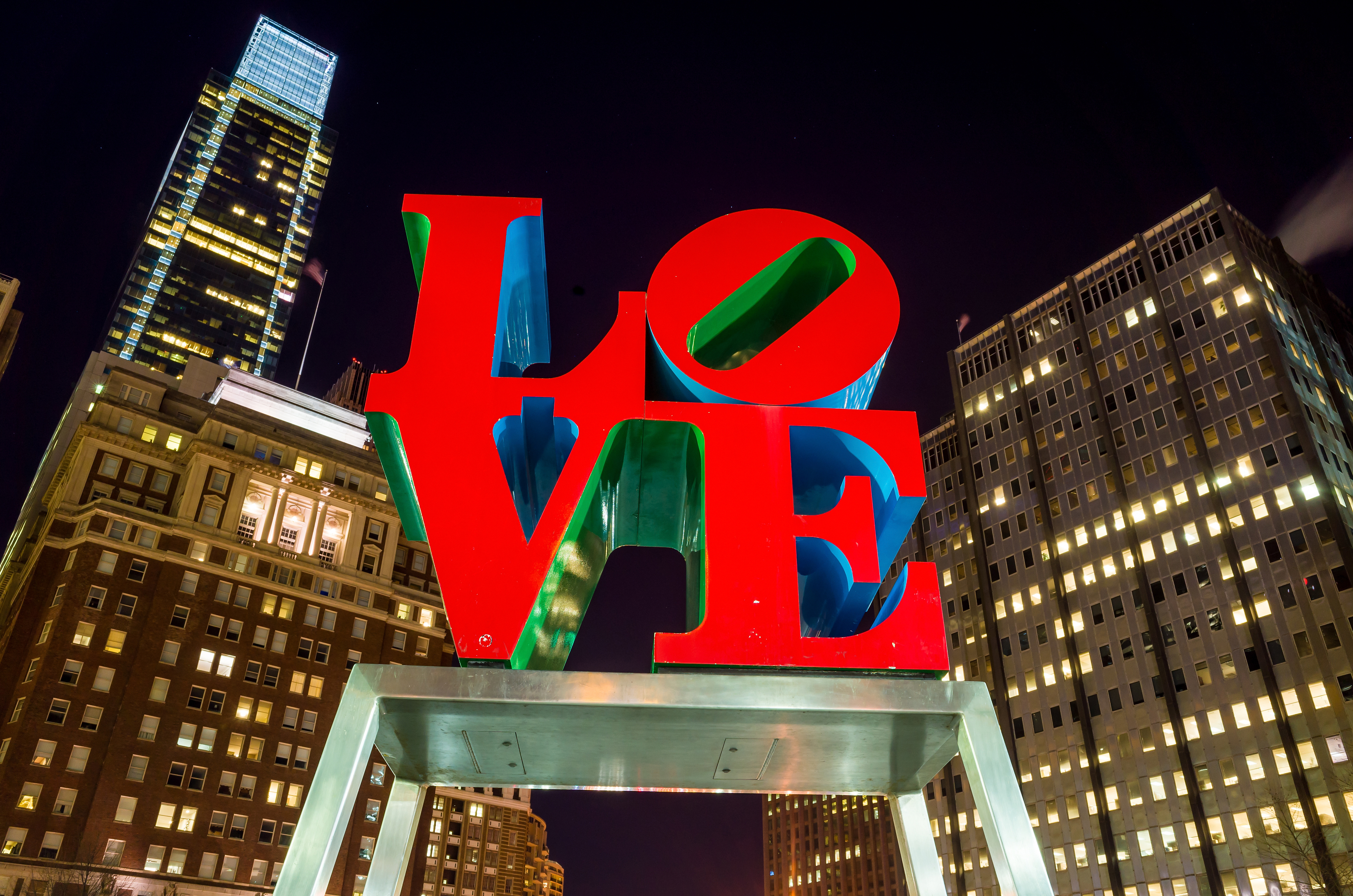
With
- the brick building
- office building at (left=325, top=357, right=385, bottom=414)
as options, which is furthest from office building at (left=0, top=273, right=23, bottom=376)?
office building at (left=325, top=357, right=385, bottom=414)

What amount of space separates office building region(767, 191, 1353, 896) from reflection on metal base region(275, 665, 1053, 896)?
190 feet

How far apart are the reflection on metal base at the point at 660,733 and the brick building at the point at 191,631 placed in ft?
212

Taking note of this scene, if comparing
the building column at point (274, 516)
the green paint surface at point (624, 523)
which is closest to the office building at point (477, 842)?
the building column at point (274, 516)

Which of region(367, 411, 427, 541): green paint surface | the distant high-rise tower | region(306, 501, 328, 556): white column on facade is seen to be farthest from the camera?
the distant high-rise tower

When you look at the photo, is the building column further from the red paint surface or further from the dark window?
the dark window

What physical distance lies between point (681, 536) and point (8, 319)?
5342 inches

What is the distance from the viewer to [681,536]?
12.6m

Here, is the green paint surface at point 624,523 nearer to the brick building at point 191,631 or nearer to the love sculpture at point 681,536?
the love sculpture at point 681,536

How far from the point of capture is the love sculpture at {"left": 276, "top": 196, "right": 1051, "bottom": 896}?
870 centimetres

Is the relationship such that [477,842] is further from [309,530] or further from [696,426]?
[696,426]

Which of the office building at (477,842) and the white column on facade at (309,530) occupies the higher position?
the white column on facade at (309,530)

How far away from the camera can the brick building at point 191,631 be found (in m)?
69.9

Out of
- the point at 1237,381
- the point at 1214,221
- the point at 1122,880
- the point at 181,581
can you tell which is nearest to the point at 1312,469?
the point at 1237,381

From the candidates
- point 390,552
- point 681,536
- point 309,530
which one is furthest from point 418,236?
point 390,552
